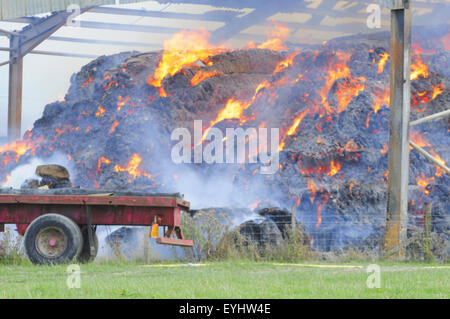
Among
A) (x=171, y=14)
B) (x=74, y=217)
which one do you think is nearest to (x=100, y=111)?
(x=171, y=14)

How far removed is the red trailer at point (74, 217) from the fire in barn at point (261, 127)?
4.41 m

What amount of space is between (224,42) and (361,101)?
5.53m

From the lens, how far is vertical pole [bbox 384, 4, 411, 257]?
56.3 ft

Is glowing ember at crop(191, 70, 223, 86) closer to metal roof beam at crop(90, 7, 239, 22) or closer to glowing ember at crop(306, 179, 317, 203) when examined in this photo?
metal roof beam at crop(90, 7, 239, 22)

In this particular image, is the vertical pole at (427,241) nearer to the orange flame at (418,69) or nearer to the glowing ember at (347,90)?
the glowing ember at (347,90)

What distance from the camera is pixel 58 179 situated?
70.0 ft

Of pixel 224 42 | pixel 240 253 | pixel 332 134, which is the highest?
pixel 224 42

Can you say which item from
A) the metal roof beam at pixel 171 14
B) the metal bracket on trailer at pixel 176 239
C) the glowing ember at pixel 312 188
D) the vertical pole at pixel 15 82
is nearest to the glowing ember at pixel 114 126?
the metal roof beam at pixel 171 14

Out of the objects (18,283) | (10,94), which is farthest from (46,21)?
(18,283)

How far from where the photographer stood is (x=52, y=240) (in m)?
14.4

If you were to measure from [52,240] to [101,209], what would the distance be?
1.15 meters

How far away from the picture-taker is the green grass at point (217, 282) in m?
8.50
